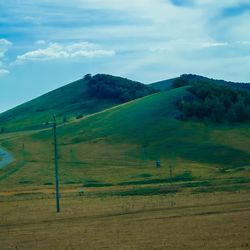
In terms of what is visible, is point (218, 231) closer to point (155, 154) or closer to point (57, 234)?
point (57, 234)

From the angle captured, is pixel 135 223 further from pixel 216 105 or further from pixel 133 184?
pixel 216 105

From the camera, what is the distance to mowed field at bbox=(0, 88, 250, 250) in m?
30.1

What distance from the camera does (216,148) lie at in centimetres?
12425

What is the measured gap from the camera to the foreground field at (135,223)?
27406mm

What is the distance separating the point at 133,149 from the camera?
427 feet

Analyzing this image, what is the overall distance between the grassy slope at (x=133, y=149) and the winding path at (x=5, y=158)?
2416 millimetres

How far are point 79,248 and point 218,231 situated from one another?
24.4 ft

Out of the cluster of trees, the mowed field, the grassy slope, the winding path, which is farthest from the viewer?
the cluster of trees

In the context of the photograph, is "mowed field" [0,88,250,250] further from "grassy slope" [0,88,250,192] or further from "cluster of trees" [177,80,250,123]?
"cluster of trees" [177,80,250,123]

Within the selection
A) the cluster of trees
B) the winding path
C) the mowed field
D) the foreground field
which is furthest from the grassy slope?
the foreground field

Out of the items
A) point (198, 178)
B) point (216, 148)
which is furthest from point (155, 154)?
point (198, 178)

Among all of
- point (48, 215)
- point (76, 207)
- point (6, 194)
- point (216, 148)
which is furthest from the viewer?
point (216, 148)

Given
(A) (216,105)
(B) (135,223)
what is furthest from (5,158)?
(B) (135,223)

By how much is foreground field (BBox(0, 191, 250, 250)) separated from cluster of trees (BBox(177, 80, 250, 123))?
101 metres
